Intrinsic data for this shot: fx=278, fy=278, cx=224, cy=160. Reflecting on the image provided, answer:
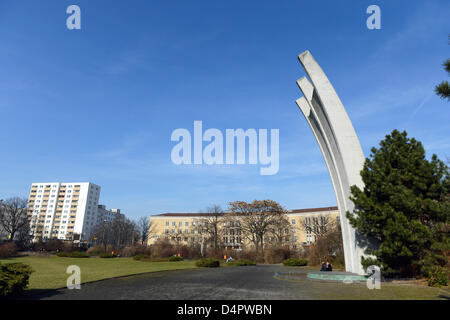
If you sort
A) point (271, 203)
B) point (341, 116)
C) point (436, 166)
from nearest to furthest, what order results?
point (436, 166) < point (341, 116) < point (271, 203)

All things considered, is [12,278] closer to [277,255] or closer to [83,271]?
[83,271]

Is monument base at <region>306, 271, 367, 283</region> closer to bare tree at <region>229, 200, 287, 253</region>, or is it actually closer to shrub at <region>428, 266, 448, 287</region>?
shrub at <region>428, 266, 448, 287</region>

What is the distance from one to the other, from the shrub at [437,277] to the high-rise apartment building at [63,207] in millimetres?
122889

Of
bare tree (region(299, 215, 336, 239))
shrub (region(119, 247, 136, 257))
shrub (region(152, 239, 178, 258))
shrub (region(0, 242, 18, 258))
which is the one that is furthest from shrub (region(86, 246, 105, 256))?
bare tree (region(299, 215, 336, 239))

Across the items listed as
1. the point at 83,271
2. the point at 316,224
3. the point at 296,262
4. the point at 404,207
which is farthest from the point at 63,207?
the point at 404,207

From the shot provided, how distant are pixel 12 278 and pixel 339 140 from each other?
1713 centimetres

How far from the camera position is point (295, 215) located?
80875 millimetres

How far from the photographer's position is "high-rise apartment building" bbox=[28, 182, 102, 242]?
115000 mm

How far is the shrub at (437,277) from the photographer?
1234 cm

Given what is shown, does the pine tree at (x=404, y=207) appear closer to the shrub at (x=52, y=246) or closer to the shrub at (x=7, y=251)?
the shrub at (x=7, y=251)
